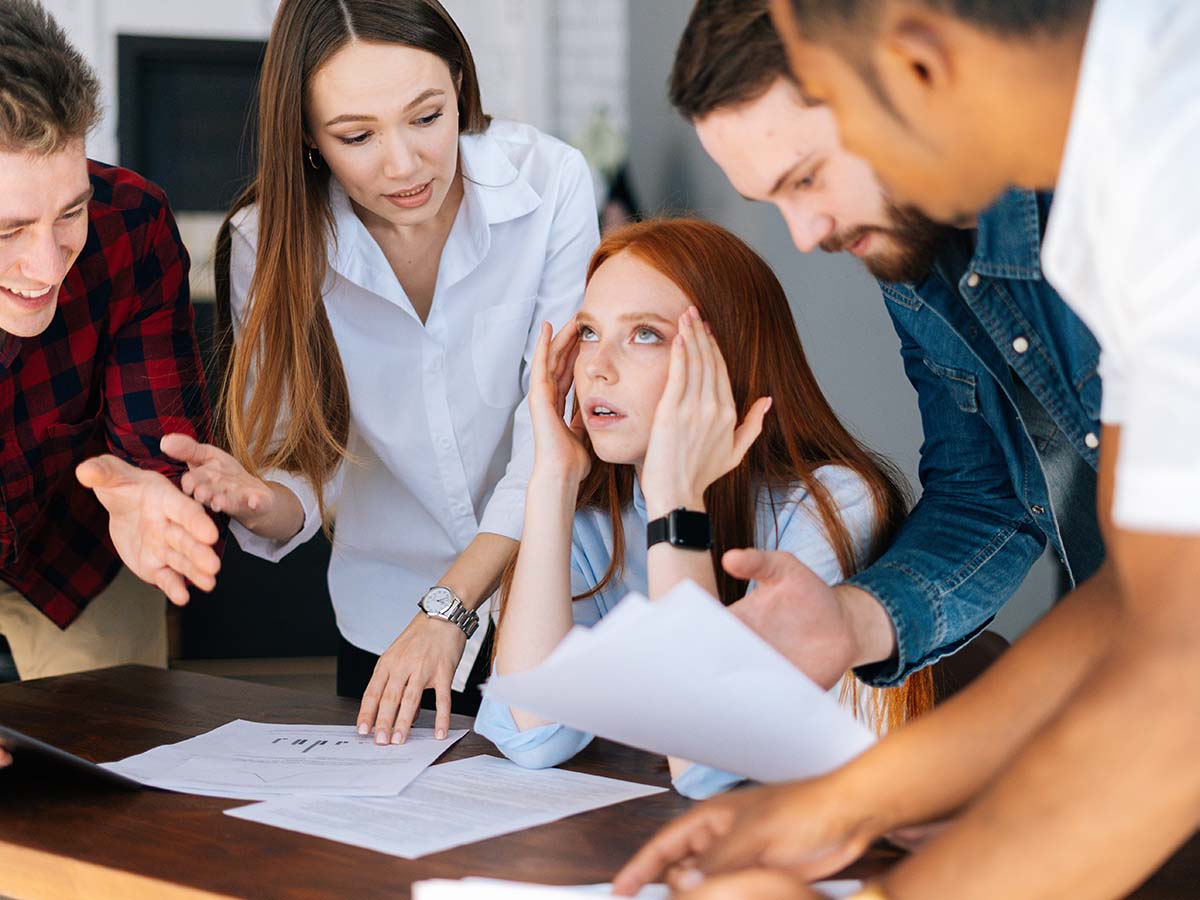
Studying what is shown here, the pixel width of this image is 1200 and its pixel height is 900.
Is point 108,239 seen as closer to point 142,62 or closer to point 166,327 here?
point 166,327

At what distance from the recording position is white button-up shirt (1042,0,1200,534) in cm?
60

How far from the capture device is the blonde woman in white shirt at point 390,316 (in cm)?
174

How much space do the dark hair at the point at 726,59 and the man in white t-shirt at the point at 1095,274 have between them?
11.0 inches

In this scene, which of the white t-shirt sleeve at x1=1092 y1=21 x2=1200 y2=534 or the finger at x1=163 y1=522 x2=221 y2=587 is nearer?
the white t-shirt sleeve at x1=1092 y1=21 x2=1200 y2=534

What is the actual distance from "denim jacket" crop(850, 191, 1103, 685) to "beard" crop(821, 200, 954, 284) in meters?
0.13

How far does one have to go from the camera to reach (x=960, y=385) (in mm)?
1399

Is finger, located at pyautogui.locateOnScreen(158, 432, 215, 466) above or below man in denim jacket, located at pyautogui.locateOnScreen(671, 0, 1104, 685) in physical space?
below

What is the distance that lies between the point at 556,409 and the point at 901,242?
0.70 m

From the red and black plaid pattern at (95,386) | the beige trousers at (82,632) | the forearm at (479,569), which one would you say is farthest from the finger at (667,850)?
the beige trousers at (82,632)

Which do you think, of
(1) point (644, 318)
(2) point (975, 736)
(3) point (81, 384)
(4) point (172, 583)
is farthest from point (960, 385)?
(3) point (81, 384)

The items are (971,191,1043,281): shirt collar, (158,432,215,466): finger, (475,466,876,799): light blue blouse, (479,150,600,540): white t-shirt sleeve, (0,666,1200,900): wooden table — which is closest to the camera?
(0,666,1200,900): wooden table

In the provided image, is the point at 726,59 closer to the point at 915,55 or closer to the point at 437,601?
the point at 915,55

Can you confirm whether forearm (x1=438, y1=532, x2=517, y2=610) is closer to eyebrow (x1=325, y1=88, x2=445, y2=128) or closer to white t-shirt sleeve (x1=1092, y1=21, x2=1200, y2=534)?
eyebrow (x1=325, y1=88, x2=445, y2=128)

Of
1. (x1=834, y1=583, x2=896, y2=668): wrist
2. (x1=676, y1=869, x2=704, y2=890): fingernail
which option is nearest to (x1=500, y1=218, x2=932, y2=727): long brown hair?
(x1=834, y1=583, x2=896, y2=668): wrist
